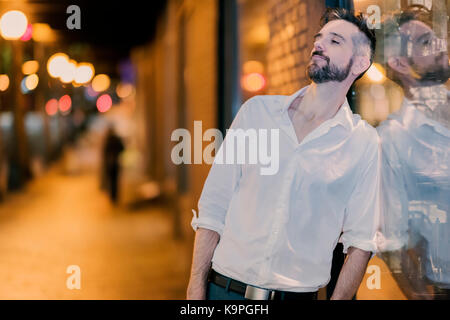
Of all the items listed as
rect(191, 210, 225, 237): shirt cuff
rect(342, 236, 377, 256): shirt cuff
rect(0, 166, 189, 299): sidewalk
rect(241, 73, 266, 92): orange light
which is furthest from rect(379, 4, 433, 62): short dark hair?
rect(0, 166, 189, 299): sidewalk

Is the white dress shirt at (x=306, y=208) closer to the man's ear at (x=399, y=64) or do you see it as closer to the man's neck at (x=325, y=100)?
the man's neck at (x=325, y=100)

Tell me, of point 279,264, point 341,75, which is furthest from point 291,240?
point 341,75

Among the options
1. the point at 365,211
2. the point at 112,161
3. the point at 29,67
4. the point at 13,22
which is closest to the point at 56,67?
the point at 13,22

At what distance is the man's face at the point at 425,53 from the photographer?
2.04 meters

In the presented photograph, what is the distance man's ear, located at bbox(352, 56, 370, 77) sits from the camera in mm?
1988

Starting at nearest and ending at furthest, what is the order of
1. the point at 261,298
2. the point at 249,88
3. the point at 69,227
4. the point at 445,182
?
the point at 261,298, the point at 445,182, the point at 249,88, the point at 69,227

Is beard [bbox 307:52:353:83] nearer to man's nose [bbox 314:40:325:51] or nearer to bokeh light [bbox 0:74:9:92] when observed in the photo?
man's nose [bbox 314:40:325:51]

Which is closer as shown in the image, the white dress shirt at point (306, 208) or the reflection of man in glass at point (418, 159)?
the white dress shirt at point (306, 208)

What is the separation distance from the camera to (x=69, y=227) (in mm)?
7781

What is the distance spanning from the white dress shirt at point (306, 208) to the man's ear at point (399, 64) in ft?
1.25

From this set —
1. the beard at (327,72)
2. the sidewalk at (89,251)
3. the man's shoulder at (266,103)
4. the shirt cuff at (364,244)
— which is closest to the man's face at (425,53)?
the beard at (327,72)
